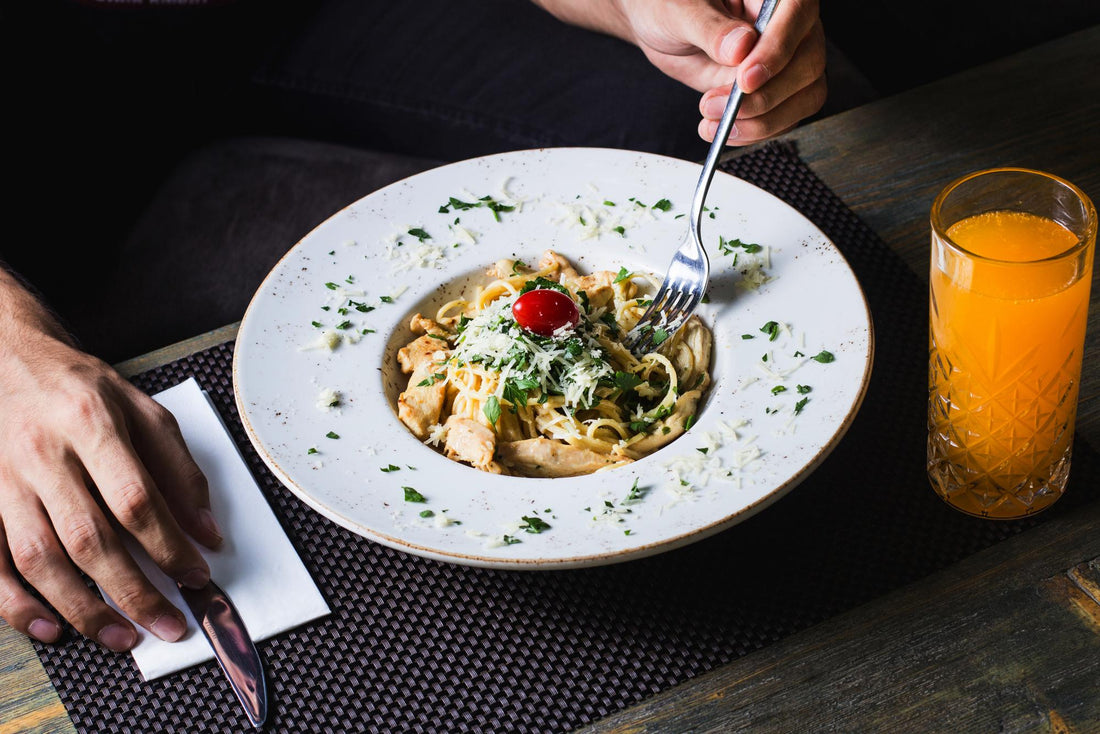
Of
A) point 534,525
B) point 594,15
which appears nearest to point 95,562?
point 534,525

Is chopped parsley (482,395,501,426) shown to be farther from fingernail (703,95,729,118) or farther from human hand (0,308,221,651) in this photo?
fingernail (703,95,729,118)

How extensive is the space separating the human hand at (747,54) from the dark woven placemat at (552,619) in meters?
0.56

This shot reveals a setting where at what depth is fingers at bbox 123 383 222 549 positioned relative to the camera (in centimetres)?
138

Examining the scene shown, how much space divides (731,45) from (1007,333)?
0.68 meters

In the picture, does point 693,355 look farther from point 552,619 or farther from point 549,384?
point 552,619

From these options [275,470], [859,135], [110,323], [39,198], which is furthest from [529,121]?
[275,470]

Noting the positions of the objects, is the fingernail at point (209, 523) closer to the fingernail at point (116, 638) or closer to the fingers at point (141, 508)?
the fingers at point (141, 508)

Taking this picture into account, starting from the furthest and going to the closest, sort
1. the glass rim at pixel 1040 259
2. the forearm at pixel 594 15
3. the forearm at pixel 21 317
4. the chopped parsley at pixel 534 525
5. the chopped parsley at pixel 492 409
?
1. the forearm at pixel 594 15
2. the forearm at pixel 21 317
3. the chopped parsley at pixel 492 409
4. the chopped parsley at pixel 534 525
5. the glass rim at pixel 1040 259

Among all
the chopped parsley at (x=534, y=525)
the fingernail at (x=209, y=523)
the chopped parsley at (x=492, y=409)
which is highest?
the chopped parsley at (x=534, y=525)

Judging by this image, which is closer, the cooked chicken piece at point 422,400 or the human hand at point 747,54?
the cooked chicken piece at point 422,400

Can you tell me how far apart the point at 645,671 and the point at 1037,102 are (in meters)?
1.35

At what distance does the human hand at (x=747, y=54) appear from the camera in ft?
5.16

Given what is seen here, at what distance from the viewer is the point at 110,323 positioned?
91.6 inches

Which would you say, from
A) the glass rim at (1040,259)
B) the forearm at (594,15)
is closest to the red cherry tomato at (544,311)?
the glass rim at (1040,259)
